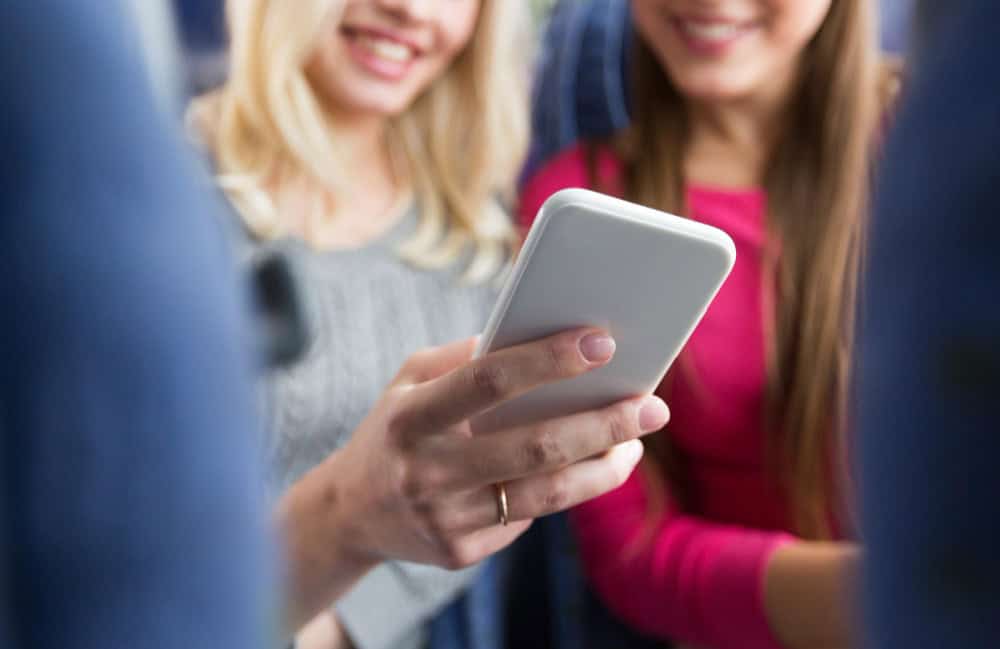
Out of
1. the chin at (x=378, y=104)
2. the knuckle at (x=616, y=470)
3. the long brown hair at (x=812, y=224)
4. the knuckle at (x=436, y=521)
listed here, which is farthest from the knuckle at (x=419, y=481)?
the chin at (x=378, y=104)

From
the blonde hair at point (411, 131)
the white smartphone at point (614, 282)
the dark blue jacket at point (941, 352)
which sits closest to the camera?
the dark blue jacket at point (941, 352)

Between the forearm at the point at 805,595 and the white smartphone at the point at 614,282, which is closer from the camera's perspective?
the white smartphone at the point at 614,282

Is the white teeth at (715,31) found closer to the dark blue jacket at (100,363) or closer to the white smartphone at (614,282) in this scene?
the white smartphone at (614,282)

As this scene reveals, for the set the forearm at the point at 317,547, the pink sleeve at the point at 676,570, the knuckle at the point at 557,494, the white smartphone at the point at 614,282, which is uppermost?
the white smartphone at the point at 614,282

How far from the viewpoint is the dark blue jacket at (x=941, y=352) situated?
24 centimetres

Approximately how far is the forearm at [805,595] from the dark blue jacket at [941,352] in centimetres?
68

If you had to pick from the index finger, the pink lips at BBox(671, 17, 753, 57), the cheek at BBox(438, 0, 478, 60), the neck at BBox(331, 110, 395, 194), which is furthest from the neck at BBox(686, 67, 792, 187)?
the index finger

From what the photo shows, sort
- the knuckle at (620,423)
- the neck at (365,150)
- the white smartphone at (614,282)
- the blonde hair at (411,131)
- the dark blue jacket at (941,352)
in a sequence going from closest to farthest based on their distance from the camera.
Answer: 1. the dark blue jacket at (941,352)
2. the white smartphone at (614,282)
3. the knuckle at (620,423)
4. the blonde hair at (411,131)
5. the neck at (365,150)

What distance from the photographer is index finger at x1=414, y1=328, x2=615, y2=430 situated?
58 cm

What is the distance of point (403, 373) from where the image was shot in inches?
30.1

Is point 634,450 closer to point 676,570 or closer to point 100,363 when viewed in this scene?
point 676,570

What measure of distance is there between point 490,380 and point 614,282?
9cm

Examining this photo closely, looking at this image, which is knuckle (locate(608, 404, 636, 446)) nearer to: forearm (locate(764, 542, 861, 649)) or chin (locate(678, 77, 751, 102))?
forearm (locate(764, 542, 861, 649))

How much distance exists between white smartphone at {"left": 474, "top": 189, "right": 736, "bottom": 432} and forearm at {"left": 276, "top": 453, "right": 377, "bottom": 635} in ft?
0.66
